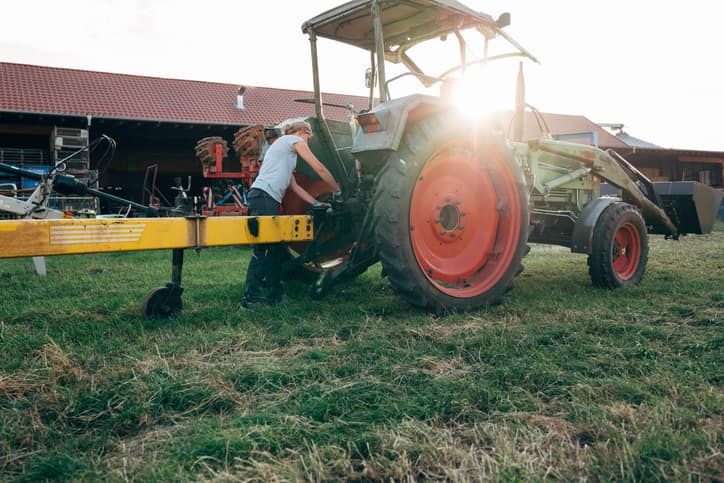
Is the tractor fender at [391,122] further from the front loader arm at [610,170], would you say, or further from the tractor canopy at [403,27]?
the front loader arm at [610,170]

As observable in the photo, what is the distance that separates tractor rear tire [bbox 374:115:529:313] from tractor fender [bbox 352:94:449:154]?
107 millimetres

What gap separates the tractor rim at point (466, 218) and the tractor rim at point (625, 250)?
4.99 feet

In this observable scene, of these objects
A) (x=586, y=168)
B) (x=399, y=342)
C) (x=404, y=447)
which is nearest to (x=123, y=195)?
(x=586, y=168)

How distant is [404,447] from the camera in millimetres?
1717

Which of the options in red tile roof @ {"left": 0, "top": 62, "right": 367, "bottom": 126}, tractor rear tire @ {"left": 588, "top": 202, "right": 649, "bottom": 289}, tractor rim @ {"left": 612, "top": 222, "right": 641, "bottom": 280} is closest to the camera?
tractor rear tire @ {"left": 588, "top": 202, "right": 649, "bottom": 289}

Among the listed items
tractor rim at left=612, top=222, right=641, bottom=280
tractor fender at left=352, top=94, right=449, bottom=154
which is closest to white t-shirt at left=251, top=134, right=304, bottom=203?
tractor fender at left=352, top=94, right=449, bottom=154

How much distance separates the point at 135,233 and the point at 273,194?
135 centimetres

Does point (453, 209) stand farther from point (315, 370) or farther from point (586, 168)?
point (586, 168)

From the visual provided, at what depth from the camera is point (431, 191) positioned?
3887 mm

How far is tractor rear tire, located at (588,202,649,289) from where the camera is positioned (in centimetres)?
469

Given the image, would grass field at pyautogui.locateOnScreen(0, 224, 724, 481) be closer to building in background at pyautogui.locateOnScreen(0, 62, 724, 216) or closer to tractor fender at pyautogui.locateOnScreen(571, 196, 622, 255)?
tractor fender at pyautogui.locateOnScreen(571, 196, 622, 255)

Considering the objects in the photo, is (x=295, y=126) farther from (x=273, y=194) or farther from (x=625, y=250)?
(x=625, y=250)

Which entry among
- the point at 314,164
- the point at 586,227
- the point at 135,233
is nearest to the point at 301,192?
the point at 314,164

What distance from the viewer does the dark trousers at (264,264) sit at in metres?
4.02
